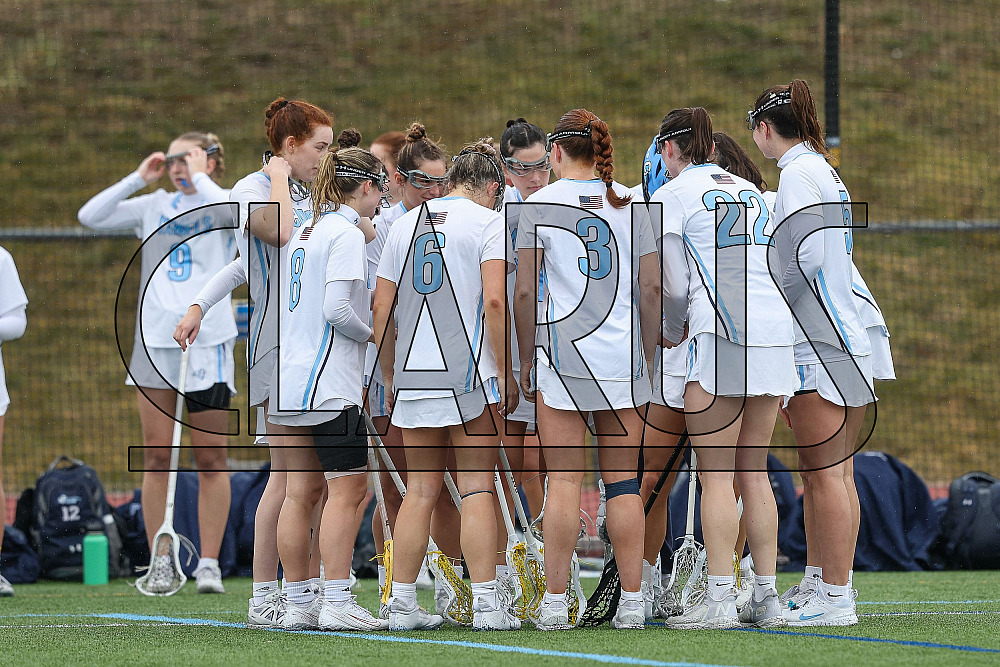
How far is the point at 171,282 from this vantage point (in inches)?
275

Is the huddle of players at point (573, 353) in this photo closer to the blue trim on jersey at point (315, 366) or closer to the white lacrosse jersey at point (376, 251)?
the blue trim on jersey at point (315, 366)

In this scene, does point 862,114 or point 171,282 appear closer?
point 171,282

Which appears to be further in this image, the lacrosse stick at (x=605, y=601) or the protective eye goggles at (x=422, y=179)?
the protective eye goggles at (x=422, y=179)

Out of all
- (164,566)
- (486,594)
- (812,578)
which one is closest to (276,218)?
(486,594)

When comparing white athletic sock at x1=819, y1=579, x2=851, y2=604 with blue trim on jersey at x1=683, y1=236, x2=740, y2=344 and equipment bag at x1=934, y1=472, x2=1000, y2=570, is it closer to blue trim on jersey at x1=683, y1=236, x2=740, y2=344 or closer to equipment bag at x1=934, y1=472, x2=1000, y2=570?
blue trim on jersey at x1=683, y1=236, x2=740, y2=344

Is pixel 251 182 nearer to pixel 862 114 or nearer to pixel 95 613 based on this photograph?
pixel 95 613

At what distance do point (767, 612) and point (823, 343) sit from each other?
3.44 ft

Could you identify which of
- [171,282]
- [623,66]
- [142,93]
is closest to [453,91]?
[623,66]

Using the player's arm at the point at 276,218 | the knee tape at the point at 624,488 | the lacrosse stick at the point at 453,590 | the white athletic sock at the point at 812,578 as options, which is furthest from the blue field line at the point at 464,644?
the player's arm at the point at 276,218

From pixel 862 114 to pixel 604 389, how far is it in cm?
1059

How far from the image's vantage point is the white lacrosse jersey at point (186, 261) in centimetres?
689

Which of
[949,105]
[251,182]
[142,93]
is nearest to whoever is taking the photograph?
[251,182]

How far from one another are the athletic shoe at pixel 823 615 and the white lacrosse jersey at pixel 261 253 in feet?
7.51

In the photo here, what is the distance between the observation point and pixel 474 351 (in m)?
4.70
